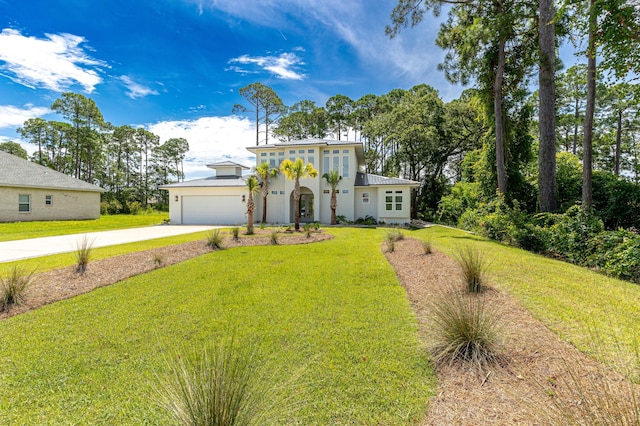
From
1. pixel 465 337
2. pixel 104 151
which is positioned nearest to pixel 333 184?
pixel 465 337

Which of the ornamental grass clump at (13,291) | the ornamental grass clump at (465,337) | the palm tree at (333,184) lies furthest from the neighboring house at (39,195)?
the ornamental grass clump at (465,337)

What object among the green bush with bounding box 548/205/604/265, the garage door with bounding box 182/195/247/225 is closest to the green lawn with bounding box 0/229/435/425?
the green bush with bounding box 548/205/604/265

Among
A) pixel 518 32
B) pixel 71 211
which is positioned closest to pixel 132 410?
pixel 518 32

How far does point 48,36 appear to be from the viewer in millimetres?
11422

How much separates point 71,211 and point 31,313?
918 inches

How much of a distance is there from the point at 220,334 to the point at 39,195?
25.4m

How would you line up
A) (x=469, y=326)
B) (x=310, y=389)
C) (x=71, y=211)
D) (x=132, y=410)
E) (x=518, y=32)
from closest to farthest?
1. (x=132, y=410)
2. (x=310, y=389)
3. (x=469, y=326)
4. (x=518, y=32)
5. (x=71, y=211)

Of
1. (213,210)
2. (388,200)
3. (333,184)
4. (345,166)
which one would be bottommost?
(213,210)

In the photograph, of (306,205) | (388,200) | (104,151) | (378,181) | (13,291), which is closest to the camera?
(13,291)

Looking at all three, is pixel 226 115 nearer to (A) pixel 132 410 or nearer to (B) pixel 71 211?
(B) pixel 71 211

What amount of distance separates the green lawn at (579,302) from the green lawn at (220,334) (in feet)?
6.44

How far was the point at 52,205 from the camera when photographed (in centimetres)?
2047

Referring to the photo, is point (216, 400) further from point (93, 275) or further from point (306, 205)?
point (306, 205)

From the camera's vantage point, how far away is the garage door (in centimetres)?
2292
